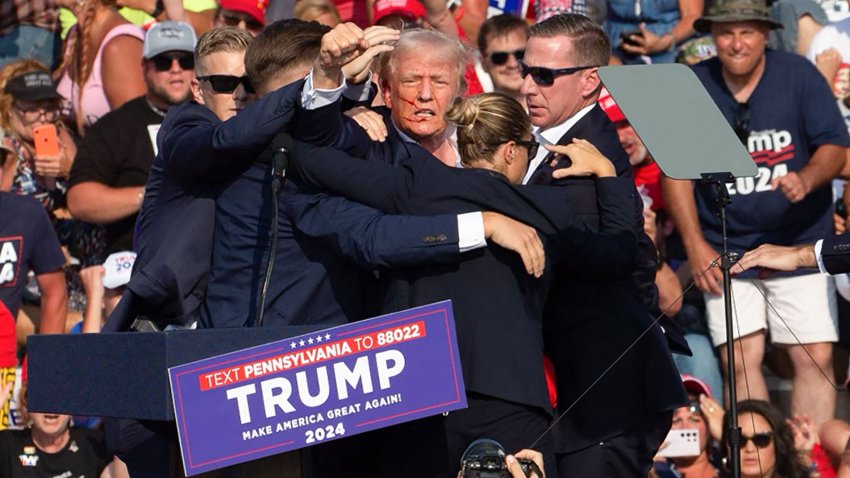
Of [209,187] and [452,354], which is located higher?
[209,187]

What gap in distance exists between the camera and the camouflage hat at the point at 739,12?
8.73 meters

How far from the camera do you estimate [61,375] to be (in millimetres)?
4797

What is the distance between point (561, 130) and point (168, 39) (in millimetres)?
3680

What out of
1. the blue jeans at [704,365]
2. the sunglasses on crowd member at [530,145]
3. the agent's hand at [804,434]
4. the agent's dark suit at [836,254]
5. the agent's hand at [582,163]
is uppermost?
the sunglasses on crowd member at [530,145]

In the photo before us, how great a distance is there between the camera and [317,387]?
4.52 m

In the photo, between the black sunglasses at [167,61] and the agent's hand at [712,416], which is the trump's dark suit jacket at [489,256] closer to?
the agent's hand at [712,416]

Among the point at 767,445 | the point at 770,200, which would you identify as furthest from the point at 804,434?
the point at 770,200

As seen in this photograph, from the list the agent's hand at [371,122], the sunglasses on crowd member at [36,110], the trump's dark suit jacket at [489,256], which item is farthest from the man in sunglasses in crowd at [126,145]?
the trump's dark suit jacket at [489,256]

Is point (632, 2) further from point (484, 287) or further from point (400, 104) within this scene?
point (484, 287)

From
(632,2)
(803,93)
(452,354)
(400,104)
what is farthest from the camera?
(632,2)

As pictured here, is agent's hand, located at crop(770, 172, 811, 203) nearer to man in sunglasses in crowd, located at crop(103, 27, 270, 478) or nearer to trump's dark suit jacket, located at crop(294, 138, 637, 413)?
trump's dark suit jacket, located at crop(294, 138, 637, 413)

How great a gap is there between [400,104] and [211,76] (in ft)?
2.26

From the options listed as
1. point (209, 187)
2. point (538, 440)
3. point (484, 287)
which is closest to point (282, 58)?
point (209, 187)

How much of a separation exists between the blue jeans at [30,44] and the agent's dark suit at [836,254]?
623 centimetres
